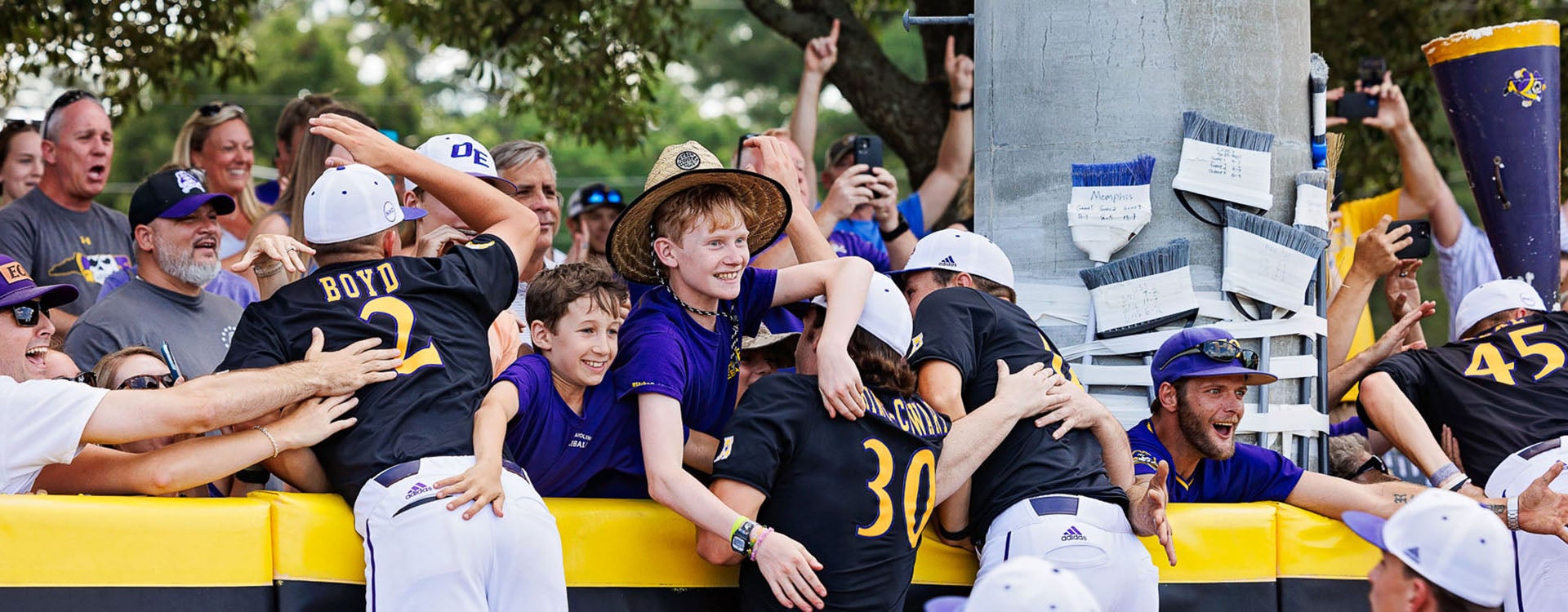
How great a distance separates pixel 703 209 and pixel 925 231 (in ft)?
13.8

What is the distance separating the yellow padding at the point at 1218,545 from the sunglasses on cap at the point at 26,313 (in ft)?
12.2

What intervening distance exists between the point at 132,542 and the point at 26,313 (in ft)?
3.28

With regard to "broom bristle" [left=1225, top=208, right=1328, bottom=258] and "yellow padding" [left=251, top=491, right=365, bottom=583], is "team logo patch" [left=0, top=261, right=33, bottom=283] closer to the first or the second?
"yellow padding" [left=251, top=491, right=365, bottom=583]

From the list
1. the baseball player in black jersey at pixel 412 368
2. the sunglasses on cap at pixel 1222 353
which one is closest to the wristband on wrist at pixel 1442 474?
the sunglasses on cap at pixel 1222 353

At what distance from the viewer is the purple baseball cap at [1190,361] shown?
548 cm

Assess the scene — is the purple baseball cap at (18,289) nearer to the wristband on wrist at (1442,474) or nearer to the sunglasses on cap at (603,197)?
the sunglasses on cap at (603,197)

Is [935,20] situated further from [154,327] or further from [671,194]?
[154,327]

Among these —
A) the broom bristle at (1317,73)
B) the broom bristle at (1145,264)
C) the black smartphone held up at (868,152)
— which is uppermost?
the broom bristle at (1317,73)

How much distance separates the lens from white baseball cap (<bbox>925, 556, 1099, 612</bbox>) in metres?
3.19

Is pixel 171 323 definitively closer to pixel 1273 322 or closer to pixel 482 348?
pixel 482 348

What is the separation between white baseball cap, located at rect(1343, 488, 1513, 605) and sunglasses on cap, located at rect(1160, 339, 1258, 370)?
6.05 ft

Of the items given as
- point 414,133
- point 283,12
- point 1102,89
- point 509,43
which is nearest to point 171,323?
point 1102,89

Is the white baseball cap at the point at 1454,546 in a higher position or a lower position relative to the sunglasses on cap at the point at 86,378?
lower

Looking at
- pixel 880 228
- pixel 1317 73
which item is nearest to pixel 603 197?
pixel 880 228
